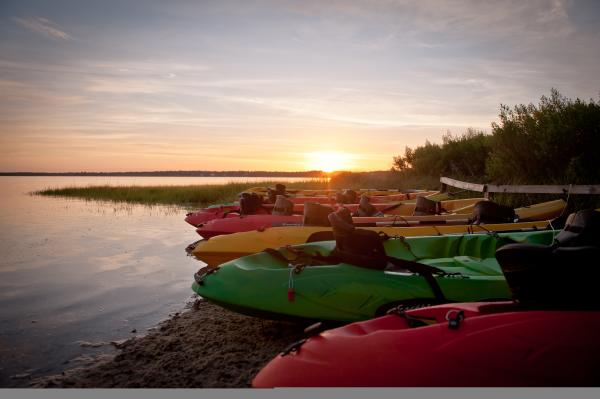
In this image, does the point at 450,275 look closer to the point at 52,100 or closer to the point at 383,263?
the point at 383,263

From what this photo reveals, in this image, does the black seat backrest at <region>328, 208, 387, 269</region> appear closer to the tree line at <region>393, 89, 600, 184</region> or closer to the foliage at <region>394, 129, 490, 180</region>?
the tree line at <region>393, 89, 600, 184</region>

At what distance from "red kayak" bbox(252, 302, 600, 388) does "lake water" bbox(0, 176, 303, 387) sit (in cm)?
246

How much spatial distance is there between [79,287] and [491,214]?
5.64 meters

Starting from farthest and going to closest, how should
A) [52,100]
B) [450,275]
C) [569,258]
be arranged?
1. [52,100]
2. [450,275]
3. [569,258]

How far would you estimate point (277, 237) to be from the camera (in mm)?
6070

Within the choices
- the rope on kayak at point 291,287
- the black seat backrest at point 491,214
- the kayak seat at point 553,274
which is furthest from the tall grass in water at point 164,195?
the kayak seat at point 553,274

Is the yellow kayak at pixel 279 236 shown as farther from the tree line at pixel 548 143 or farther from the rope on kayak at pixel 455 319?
the rope on kayak at pixel 455 319

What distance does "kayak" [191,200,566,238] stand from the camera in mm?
6633

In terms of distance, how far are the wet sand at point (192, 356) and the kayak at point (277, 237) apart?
143 cm

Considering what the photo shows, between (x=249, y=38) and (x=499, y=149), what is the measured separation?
303 inches

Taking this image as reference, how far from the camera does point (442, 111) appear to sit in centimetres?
624

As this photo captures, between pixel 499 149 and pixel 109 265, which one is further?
pixel 499 149

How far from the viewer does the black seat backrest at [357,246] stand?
13.0ft

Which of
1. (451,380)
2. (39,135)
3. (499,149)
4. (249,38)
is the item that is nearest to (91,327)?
(39,135)
